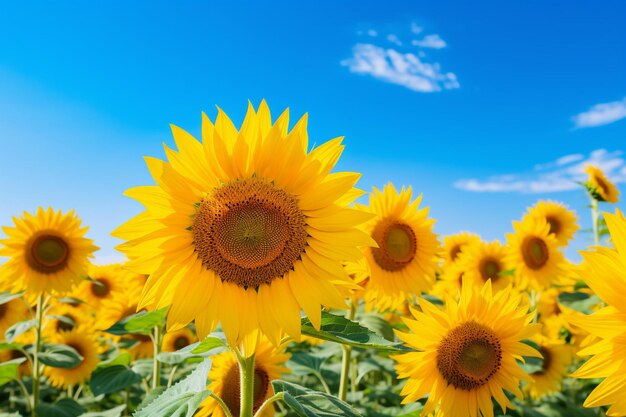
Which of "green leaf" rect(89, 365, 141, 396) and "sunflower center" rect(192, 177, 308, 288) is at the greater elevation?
"sunflower center" rect(192, 177, 308, 288)

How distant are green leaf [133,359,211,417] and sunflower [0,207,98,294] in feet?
15.8

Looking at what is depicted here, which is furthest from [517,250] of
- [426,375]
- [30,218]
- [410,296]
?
[30,218]

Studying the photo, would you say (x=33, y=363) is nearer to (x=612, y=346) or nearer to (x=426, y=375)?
(x=426, y=375)

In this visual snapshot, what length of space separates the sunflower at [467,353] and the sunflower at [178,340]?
416 centimetres

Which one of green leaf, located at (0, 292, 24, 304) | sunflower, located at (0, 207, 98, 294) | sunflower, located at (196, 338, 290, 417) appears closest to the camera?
sunflower, located at (196, 338, 290, 417)

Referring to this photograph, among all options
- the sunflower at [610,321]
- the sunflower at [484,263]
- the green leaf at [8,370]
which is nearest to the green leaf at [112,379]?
the green leaf at [8,370]

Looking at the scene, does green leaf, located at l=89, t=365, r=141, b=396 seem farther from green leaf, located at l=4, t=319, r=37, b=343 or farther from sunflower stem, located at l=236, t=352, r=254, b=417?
sunflower stem, located at l=236, t=352, r=254, b=417

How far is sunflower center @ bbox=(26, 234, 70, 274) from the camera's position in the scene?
7102mm

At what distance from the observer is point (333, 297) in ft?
8.78

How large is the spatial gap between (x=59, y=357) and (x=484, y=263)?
590 cm

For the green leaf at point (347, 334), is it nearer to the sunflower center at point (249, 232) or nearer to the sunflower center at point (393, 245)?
the sunflower center at point (249, 232)

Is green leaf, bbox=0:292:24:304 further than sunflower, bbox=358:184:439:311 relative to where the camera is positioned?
Yes

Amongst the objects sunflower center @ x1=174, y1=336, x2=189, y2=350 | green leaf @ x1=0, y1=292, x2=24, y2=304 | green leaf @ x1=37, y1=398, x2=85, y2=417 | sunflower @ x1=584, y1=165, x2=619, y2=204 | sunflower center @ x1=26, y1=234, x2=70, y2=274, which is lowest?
green leaf @ x1=37, y1=398, x2=85, y2=417

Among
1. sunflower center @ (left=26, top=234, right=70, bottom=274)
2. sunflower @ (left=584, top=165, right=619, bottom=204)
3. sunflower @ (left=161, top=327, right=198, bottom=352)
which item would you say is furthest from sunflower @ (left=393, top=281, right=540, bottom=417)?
sunflower @ (left=584, top=165, right=619, bottom=204)
